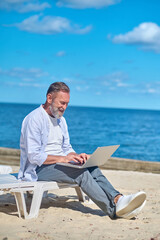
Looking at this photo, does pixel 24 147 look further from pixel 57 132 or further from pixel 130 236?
pixel 130 236

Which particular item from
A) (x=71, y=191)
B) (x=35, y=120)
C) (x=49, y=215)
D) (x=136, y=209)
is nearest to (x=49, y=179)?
(x=49, y=215)

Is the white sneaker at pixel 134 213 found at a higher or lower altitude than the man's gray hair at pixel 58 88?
lower

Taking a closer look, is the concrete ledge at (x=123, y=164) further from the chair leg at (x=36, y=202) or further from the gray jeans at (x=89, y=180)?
the chair leg at (x=36, y=202)

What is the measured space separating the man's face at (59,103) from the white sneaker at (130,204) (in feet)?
4.19

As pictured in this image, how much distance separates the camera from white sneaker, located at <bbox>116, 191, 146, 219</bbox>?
3.90 m

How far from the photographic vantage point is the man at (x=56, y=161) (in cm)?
408

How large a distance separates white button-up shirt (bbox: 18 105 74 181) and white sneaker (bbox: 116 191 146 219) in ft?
3.29

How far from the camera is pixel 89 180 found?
4160 mm

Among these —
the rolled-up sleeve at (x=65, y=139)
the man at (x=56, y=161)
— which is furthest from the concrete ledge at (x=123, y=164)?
the man at (x=56, y=161)

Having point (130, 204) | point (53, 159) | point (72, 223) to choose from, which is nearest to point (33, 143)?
point (53, 159)

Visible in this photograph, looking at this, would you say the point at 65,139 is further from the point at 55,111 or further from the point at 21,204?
the point at 21,204

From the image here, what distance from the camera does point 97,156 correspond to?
163 inches

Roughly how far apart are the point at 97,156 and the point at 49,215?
88cm

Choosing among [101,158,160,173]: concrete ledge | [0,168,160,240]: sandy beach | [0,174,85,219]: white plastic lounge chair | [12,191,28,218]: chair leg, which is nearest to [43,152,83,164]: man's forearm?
[0,174,85,219]: white plastic lounge chair
